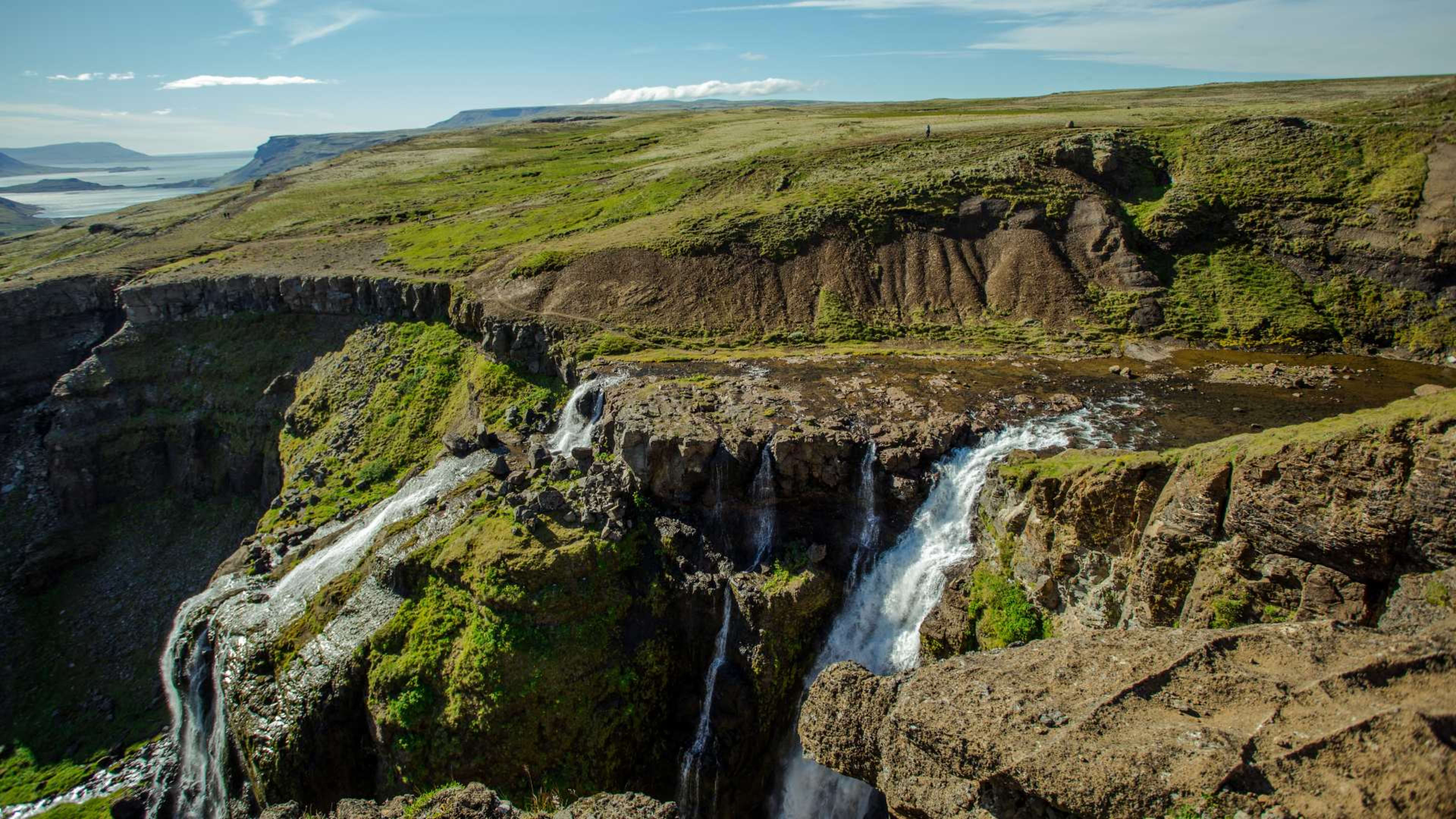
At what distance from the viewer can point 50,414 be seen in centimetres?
5634

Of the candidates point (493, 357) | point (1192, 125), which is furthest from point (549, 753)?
point (1192, 125)

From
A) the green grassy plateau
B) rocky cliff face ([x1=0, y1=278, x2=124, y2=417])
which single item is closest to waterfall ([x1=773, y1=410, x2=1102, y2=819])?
the green grassy plateau

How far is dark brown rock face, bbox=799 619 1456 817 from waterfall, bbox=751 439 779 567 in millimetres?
11415

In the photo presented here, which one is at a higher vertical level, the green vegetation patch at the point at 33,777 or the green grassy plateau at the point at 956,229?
the green grassy plateau at the point at 956,229

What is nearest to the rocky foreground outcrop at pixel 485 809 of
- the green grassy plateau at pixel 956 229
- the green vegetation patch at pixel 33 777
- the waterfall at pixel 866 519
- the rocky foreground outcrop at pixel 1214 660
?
the rocky foreground outcrop at pixel 1214 660

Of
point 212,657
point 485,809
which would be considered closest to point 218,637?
point 212,657

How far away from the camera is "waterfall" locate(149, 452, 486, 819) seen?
2942 cm

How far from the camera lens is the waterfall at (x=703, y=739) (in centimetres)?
2453

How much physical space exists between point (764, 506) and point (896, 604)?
637 centimetres

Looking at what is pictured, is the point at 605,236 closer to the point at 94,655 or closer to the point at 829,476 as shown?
the point at 829,476

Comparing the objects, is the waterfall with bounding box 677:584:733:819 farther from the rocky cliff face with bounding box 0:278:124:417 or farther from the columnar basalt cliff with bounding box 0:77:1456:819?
the rocky cliff face with bounding box 0:278:124:417

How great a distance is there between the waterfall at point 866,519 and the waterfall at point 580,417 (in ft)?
47.5

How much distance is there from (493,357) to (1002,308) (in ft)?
108

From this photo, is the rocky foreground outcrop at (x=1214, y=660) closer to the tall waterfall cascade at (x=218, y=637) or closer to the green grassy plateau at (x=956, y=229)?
the tall waterfall cascade at (x=218, y=637)
